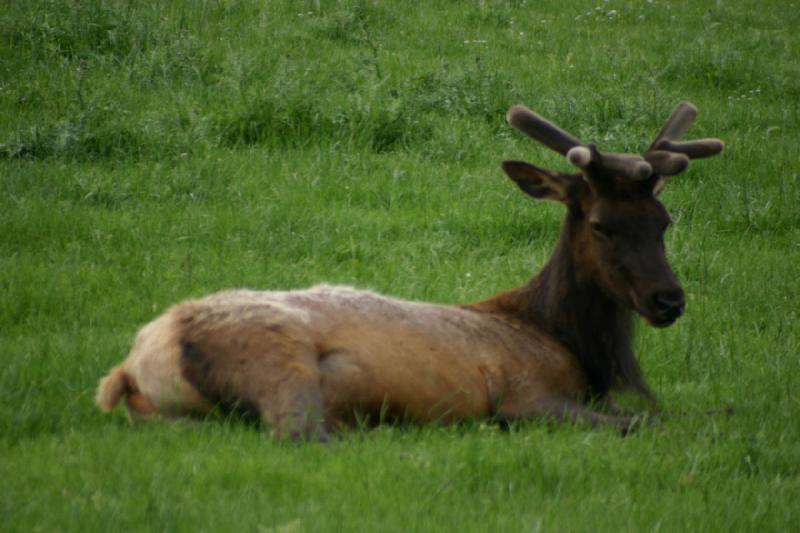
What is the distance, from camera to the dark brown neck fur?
23.5 ft

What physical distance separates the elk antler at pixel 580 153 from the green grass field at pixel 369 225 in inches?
50.8

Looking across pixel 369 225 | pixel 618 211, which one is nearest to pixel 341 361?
pixel 618 211

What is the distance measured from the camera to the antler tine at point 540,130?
736 centimetres

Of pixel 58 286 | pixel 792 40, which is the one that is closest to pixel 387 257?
pixel 58 286

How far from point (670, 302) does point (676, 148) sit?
A: 3.56ft

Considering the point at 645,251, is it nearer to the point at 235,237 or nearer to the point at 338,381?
the point at 338,381

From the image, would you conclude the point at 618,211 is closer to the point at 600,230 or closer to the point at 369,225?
the point at 600,230

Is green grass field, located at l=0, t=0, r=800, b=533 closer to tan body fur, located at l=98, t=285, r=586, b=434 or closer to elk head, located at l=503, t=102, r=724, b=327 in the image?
tan body fur, located at l=98, t=285, r=586, b=434

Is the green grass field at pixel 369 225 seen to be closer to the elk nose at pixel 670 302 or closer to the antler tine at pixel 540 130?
the elk nose at pixel 670 302

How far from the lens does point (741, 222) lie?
11.0 meters

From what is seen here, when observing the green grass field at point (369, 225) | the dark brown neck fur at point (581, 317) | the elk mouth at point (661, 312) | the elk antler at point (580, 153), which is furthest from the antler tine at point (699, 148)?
the green grass field at point (369, 225)

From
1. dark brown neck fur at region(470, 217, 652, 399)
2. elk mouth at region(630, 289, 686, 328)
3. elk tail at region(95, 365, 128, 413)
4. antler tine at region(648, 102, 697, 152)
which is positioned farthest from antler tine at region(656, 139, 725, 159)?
elk tail at region(95, 365, 128, 413)

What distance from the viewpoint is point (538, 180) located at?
7.45 m

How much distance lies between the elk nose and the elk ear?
0.92 metres
